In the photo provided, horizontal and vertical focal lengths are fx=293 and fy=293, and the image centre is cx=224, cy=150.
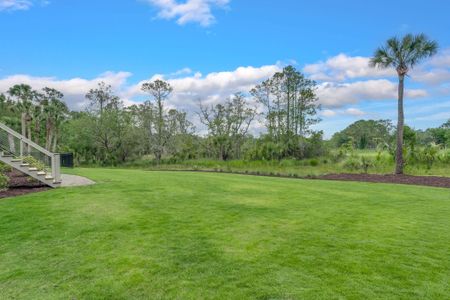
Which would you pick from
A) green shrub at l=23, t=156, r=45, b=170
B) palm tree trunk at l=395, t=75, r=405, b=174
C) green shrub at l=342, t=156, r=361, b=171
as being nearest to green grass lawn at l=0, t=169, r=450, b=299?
green shrub at l=23, t=156, r=45, b=170

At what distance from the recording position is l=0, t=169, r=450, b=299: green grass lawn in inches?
117

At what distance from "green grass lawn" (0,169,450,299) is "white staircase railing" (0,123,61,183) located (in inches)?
102

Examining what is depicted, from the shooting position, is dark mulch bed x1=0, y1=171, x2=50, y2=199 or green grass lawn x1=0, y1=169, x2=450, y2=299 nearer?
green grass lawn x1=0, y1=169, x2=450, y2=299

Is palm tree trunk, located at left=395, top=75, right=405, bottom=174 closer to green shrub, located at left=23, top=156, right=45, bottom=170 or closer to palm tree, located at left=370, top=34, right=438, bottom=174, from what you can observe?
palm tree, located at left=370, top=34, right=438, bottom=174

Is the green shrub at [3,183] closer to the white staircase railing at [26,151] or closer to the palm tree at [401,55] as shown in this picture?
the white staircase railing at [26,151]

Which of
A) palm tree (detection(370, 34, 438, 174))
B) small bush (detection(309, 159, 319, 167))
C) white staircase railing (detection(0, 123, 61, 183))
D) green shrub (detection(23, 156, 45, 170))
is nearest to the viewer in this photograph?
white staircase railing (detection(0, 123, 61, 183))

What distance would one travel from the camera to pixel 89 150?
36.4m

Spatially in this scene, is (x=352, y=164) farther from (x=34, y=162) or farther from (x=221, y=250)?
(x=34, y=162)

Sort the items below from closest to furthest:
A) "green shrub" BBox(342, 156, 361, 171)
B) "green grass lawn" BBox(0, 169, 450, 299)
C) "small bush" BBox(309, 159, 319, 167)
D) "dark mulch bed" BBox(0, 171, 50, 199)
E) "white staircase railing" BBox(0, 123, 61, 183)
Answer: "green grass lawn" BBox(0, 169, 450, 299)
"dark mulch bed" BBox(0, 171, 50, 199)
"white staircase railing" BBox(0, 123, 61, 183)
"green shrub" BBox(342, 156, 361, 171)
"small bush" BBox(309, 159, 319, 167)

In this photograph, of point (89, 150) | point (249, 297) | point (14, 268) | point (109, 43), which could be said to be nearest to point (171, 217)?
point (14, 268)

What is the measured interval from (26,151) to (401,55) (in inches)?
700

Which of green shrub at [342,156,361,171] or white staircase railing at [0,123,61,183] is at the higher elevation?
white staircase railing at [0,123,61,183]

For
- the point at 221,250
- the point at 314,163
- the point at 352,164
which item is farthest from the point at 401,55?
the point at 221,250

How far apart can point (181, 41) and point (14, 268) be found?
14015mm
